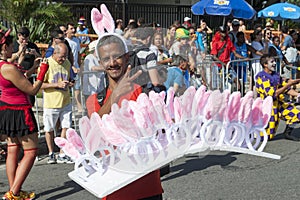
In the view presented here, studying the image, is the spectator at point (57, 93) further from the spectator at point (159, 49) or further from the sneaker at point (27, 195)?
the spectator at point (159, 49)

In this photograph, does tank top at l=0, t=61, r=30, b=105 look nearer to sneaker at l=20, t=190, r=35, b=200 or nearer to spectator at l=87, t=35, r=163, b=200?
sneaker at l=20, t=190, r=35, b=200

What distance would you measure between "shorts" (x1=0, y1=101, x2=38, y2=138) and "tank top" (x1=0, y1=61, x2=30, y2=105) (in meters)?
A: 0.05

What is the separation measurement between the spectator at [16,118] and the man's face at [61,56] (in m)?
1.02

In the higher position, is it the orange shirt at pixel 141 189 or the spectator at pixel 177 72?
the spectator at pixel 177 72

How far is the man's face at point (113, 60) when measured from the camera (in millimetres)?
2662

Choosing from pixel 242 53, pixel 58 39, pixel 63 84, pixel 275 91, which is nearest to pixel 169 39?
pixel 63 84

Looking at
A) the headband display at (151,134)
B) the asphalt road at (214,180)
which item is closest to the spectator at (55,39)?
the asphalt road at (214,180)

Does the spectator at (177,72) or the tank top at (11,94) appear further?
the tank top at (11,94)

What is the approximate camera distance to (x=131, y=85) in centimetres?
264

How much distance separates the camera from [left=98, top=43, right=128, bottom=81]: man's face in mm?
2662

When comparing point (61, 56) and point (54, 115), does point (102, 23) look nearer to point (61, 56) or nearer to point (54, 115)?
point (61, 56)

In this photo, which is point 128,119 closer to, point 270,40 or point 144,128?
point 144,128

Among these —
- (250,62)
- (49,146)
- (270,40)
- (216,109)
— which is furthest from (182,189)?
(270,40)

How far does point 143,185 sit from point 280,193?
9.93 ft
